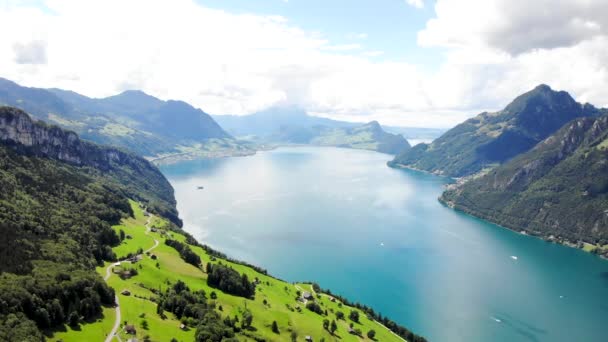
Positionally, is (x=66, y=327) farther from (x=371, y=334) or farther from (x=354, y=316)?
(x=354, y=316)

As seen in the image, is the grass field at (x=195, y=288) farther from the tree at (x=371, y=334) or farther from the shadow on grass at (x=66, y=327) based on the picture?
the tree at (x=371, y=334)

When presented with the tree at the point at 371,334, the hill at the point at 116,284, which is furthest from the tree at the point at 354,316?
the tree at the point at 371,334

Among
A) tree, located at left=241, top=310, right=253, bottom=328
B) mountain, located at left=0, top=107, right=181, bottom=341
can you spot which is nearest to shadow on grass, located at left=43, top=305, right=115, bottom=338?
mountain, located at left=0, top=107, right=181, bottom=341

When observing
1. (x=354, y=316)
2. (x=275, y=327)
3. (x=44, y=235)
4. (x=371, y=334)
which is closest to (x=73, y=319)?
(x=275, y=327)

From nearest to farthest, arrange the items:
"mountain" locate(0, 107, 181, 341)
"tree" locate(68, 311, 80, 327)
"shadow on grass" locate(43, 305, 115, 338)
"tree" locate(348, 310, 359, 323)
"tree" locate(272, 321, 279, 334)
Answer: "shadow on grass" locate(43, 305, 115, 338) → "mountain" locate(0, 107, 181, 341) → "tree" locate(68, 311, 80, 327) → "tree" locate(272, 321, 279, 334) → "tree" locate(348, 310, 359, 323)

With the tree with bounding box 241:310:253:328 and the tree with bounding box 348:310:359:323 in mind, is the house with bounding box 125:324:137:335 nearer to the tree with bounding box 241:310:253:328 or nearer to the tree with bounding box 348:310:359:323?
Result: the tree with bounding box 241:310:253:328

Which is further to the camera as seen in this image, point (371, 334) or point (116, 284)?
point (371, 334)
